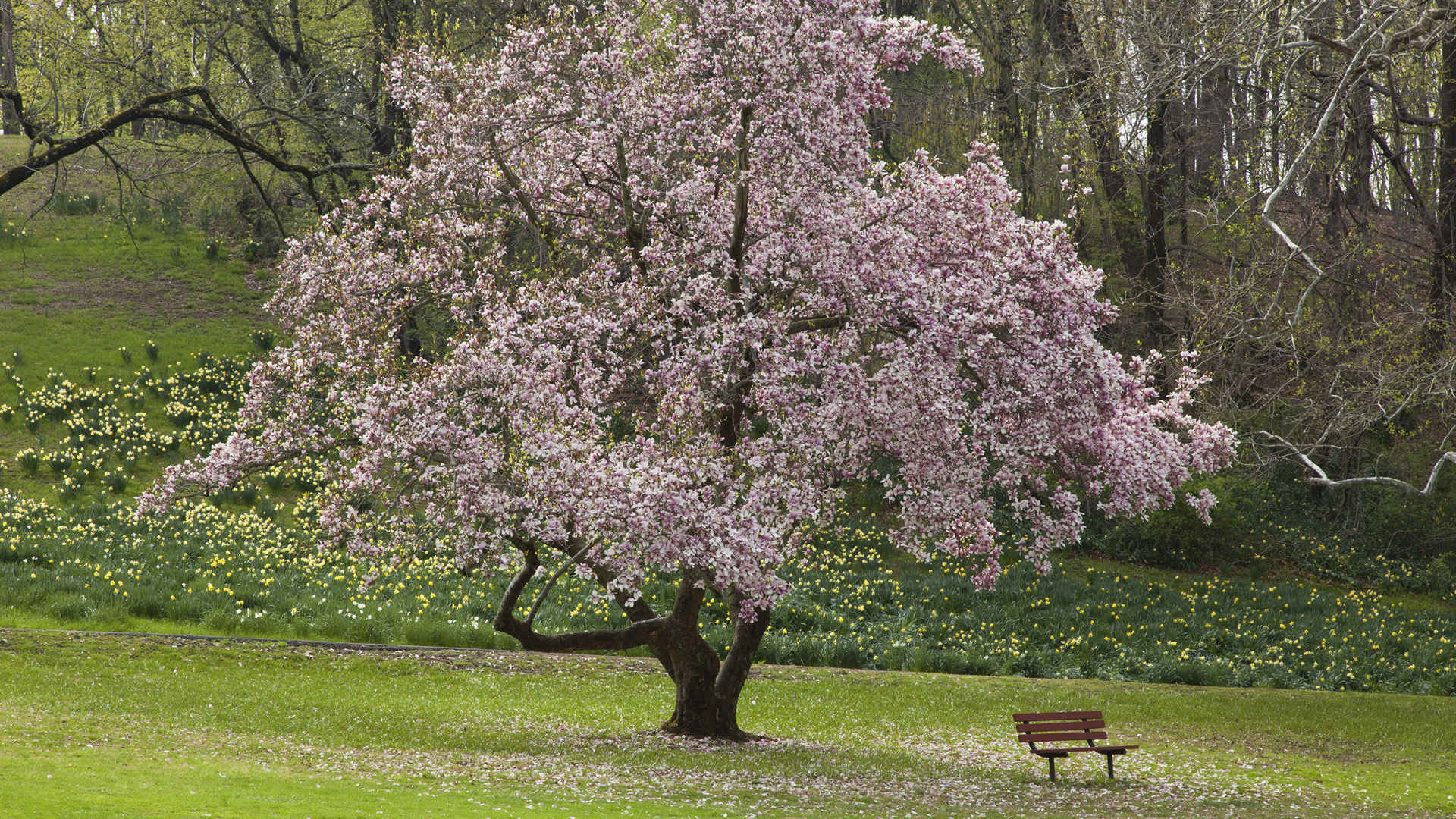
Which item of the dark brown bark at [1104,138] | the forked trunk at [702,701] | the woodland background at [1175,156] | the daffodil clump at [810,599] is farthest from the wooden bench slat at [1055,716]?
the dark brown bark at [1104,138]

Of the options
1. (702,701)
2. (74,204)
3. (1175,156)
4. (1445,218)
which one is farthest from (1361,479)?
(74,204)

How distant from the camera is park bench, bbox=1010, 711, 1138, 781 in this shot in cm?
1098

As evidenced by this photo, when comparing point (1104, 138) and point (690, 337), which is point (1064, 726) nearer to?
point (690, 337)

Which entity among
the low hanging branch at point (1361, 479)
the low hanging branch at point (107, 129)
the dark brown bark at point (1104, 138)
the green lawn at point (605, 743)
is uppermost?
the dark brown bark at point (1104, 138)

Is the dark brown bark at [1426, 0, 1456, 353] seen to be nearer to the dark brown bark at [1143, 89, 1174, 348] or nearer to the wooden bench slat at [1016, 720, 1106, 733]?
the dark brown bark at [1143, 89, 1174, 348]

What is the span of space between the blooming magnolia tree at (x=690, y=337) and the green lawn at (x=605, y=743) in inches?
62.7

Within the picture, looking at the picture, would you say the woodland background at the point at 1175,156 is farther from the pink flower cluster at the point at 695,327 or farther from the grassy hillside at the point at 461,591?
the pink flower cluster at the point at 695,327

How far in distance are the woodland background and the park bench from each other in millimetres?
4656

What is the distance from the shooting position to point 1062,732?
11.5 meters

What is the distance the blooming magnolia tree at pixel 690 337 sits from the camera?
376 inches

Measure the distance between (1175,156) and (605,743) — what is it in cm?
1988

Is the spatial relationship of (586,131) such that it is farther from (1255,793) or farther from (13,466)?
(13,466)

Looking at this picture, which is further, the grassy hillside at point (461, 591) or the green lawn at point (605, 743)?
the grassy hillside at point (461, 591)

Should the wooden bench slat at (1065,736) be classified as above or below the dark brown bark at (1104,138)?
below
